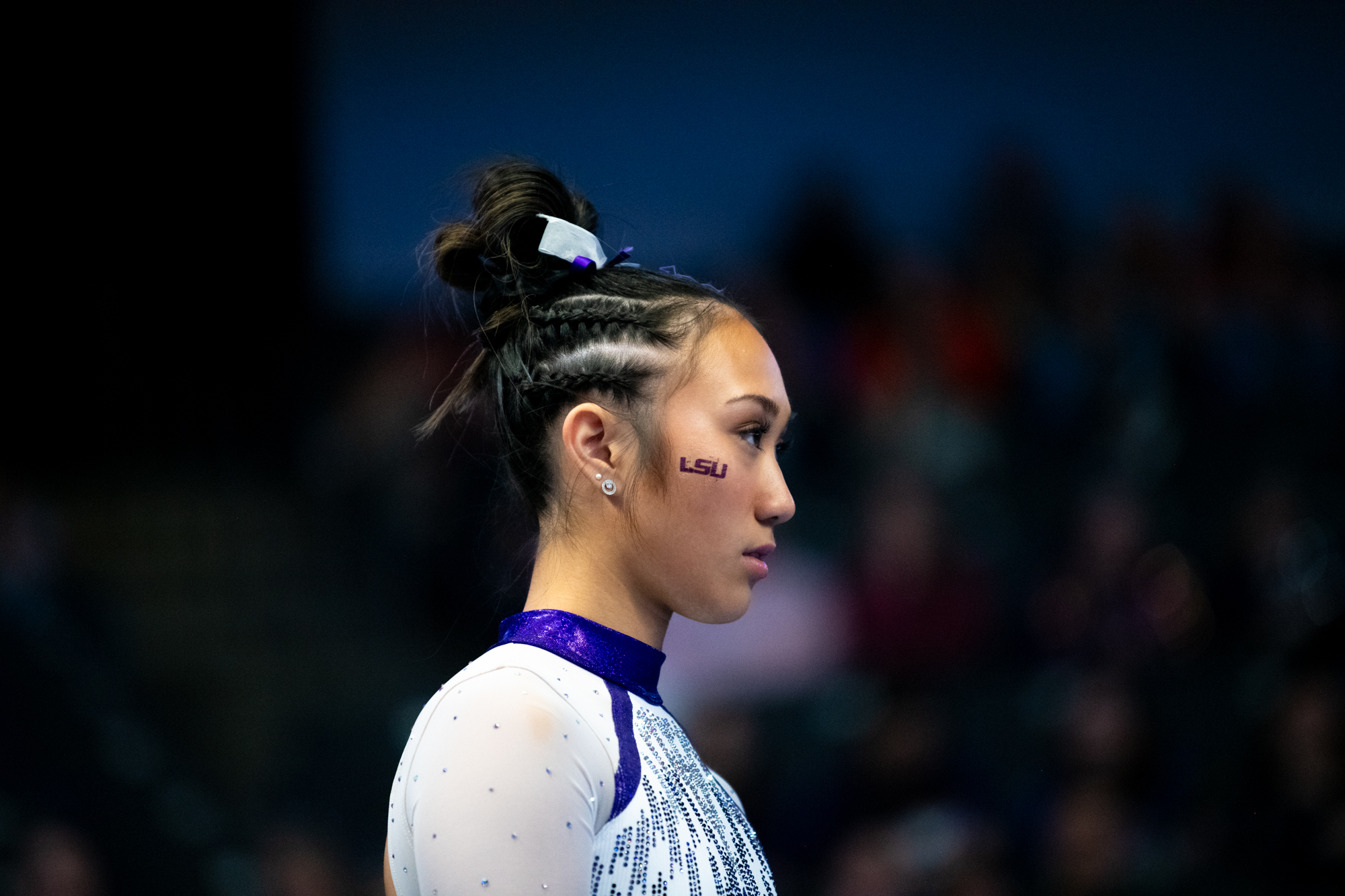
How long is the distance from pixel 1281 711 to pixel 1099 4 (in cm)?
255

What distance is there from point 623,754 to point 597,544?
22 cm

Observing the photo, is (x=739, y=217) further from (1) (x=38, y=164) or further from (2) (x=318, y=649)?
(1) (x=38, y=164)

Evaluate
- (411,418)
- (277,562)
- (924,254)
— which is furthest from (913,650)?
(277,562)

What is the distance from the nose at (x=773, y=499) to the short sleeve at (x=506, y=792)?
0.30m

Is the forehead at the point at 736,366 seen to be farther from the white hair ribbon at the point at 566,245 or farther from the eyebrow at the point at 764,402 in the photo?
the white hair ribbon at the point at 566,245

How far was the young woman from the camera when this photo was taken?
985 millimetres

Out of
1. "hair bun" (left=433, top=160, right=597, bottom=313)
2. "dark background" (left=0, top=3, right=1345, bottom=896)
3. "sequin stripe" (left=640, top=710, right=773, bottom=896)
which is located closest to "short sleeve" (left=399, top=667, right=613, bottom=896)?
"sequin stripe" (left=640, top=710, right=773, bottom=896)

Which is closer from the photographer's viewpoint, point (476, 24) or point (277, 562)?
point (277, 562)

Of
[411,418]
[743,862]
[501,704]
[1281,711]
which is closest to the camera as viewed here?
[501,704]

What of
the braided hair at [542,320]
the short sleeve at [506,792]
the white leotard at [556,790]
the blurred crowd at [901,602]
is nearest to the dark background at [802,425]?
the blurred crowd at [901,602]

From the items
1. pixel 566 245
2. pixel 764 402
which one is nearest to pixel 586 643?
pixel 764 402

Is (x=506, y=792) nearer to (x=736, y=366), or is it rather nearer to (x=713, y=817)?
(x=713, y=817)

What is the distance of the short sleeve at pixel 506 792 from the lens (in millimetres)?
937

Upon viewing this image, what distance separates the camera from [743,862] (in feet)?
3.89
